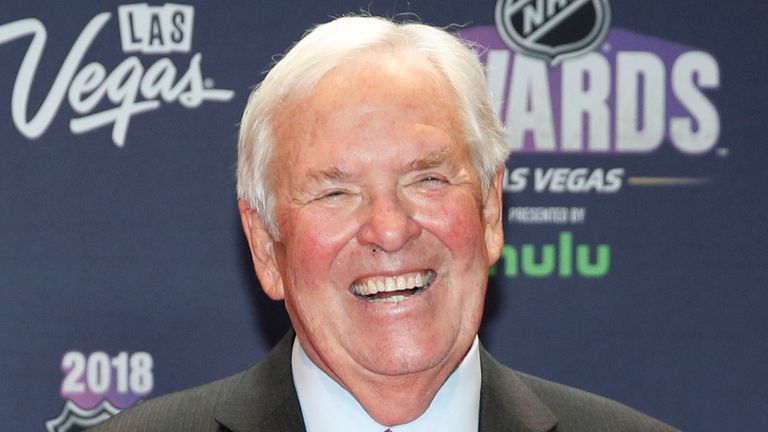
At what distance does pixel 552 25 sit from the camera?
3713 millimetres

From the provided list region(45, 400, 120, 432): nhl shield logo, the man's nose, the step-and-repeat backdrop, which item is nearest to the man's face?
the man's nose

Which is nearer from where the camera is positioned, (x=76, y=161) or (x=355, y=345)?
(x=355, y=345)

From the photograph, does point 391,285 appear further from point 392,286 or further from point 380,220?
point 380,220

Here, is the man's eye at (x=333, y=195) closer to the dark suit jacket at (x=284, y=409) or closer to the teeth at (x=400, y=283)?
the teeth at (x=400, y=283)

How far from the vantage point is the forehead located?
7.03 ft

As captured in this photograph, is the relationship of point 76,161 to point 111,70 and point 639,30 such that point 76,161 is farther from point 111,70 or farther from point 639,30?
point 639,30

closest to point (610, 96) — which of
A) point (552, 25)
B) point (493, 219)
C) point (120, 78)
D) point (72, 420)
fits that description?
point (552, 25)

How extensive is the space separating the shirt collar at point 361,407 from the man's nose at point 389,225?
0.29 m

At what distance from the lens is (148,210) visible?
3.63m

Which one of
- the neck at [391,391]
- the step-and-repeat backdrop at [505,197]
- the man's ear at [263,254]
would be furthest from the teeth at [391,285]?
the step-and-repeat backdrop at [505,197]

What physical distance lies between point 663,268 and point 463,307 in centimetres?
167

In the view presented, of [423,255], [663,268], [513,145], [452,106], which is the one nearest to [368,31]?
[452,106]

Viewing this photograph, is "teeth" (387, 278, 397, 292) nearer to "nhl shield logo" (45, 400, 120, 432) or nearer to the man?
the man

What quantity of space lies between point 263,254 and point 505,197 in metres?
1.45
